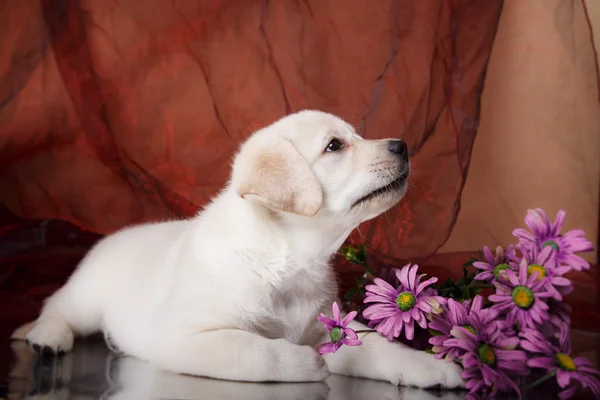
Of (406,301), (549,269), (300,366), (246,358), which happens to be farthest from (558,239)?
(246,358)

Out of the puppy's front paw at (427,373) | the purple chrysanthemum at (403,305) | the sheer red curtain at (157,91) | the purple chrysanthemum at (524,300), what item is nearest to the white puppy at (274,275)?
the puppy's front paw at (427,373)

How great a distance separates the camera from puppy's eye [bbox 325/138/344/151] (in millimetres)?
2463

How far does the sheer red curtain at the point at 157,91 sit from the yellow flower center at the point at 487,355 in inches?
71.0

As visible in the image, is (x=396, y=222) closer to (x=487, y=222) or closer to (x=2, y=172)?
(x=487, y=222)

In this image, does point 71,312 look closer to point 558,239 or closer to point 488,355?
point 488,355

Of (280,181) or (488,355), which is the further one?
(280,181)

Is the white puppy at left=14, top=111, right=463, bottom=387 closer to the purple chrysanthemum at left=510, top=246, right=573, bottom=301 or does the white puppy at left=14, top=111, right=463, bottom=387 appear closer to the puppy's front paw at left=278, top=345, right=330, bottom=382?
the puppy's front paw at left=278, top=345, right=330, bottom=382

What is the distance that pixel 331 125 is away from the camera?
8.27 ft

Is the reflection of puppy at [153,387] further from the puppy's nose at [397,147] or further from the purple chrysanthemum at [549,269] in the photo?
the puppy's nose at [397,147]

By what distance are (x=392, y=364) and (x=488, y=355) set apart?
12.0 inches

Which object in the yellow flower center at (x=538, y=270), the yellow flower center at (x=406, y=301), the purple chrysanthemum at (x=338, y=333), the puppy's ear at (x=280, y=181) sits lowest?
the purple chrysanthemum at (x=338, y=333)

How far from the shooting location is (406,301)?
2.25 m

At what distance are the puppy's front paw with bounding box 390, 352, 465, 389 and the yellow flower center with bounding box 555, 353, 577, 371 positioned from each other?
0.31 meters

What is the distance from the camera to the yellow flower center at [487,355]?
2.09 m
